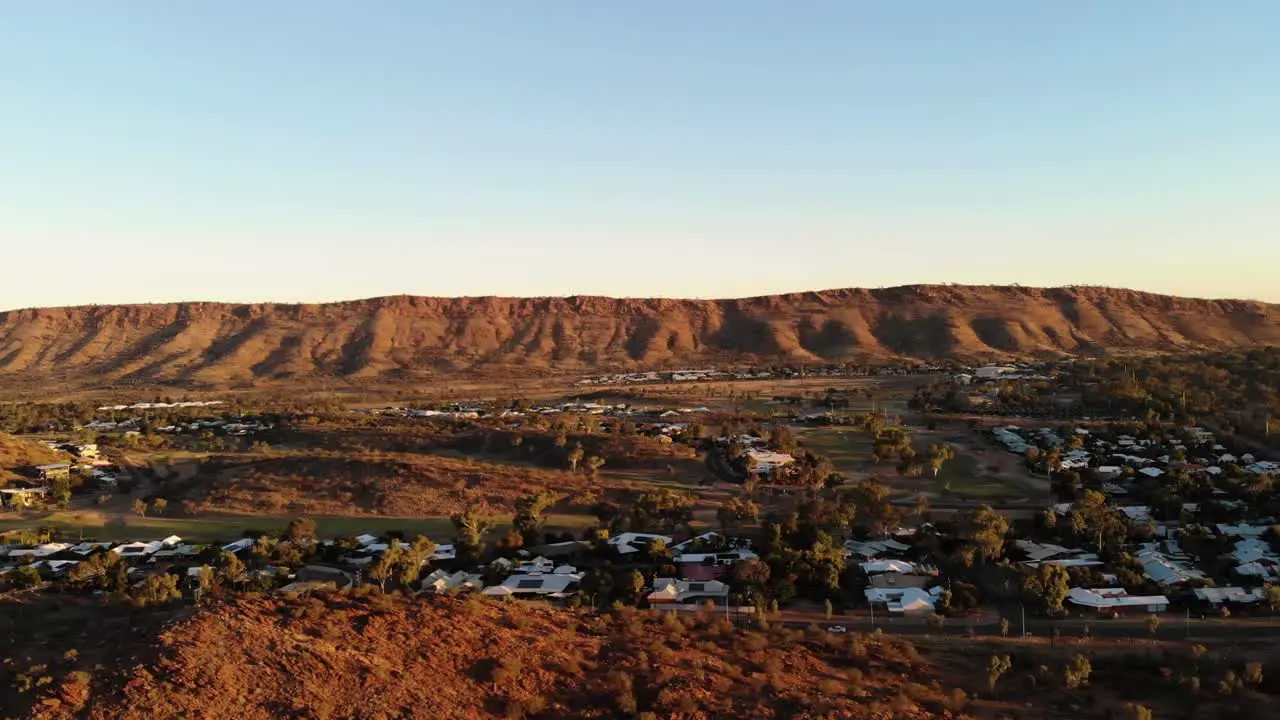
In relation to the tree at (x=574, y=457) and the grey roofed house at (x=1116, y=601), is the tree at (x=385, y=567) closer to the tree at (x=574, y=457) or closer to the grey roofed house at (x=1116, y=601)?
the tree at (x=574, y=457)

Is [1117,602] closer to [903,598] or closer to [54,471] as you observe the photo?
[903,598]

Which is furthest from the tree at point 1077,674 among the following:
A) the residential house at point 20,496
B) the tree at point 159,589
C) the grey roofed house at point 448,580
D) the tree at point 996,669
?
the residential house at point 20,496

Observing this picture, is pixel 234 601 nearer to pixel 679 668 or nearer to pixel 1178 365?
pixel 679 668

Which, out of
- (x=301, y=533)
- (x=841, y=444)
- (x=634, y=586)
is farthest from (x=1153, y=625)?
(x=841, y=444)

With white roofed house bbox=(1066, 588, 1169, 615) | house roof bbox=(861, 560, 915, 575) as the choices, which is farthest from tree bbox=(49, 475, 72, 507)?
white roofed house bbox=(1066, 588, 1169, 615)

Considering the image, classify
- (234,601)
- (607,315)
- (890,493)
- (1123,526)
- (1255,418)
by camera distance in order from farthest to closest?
(607,315) → (1255,418) → (890,493) → (1123,526) → (234,601)

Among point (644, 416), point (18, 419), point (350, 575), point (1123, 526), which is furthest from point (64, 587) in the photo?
point (18, 419)
